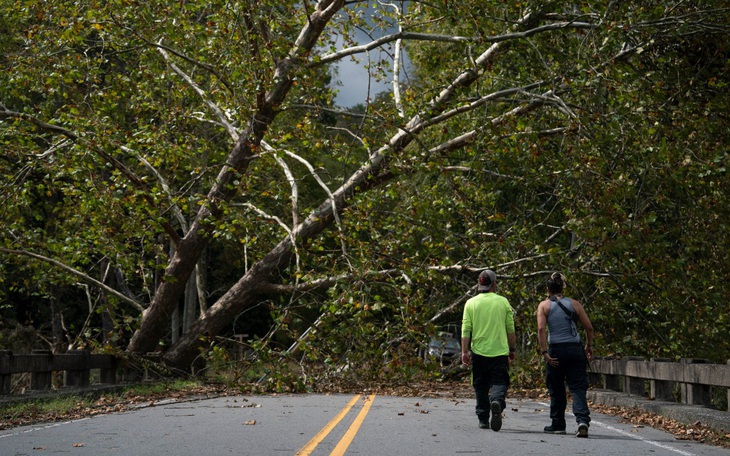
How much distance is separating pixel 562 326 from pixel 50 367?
8821 millimetres

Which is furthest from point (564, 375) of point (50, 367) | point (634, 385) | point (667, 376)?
point (50, 367)

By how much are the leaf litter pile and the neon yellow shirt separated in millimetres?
2291

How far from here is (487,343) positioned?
11.7 metres

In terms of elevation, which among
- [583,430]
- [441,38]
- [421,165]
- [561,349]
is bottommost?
[583,430]

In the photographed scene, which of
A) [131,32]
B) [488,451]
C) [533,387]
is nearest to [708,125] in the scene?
[533,387]

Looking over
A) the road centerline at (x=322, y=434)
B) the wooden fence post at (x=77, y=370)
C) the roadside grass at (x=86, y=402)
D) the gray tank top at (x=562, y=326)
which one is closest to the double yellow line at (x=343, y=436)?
the road centerline at (x=322, y=434)

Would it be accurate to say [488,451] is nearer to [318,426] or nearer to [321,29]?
[318,426]

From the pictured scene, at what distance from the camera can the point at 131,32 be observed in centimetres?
2031

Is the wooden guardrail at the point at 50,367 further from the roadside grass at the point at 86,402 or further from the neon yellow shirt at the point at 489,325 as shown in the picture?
the neon yellow shirt at the point at 489,325

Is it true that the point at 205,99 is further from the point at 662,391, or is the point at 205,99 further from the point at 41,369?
the point at 662,391

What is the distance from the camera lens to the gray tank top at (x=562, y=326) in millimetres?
11312

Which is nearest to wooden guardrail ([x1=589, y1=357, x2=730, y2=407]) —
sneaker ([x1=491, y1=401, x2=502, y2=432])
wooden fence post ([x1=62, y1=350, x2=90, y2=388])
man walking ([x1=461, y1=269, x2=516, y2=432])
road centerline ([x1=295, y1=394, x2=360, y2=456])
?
man walking ([x1=461, y1=269, x2=516, y2=432])

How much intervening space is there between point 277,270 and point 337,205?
8.67 ft

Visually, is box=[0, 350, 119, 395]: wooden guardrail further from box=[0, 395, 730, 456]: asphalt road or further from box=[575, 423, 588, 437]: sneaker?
box=[575, 423, 588, 437]: sneaker
